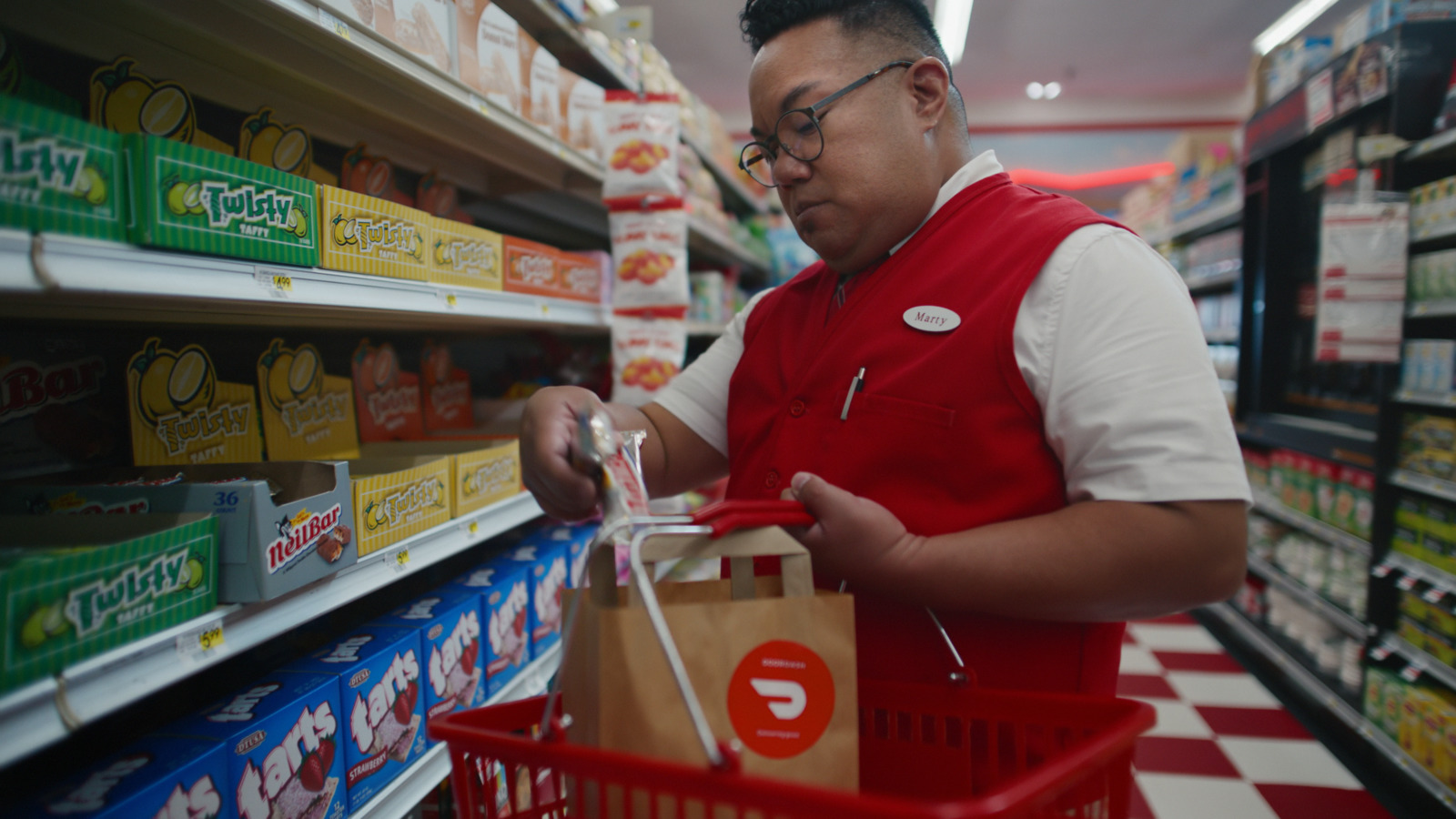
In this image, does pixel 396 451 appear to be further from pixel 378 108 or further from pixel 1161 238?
pixel 1161 238

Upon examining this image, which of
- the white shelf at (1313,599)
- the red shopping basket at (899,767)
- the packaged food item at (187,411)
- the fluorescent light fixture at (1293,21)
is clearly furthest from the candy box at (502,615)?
the fluorescent light fixture at (1293,21)

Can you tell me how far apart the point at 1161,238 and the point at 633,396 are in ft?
15.0

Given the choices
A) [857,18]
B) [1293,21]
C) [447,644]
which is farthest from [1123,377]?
[1293,21]

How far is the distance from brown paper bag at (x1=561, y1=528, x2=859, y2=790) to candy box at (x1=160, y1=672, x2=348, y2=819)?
63 centimetres

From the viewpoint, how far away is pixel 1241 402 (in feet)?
13.7

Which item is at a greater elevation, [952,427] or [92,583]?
[952,427]

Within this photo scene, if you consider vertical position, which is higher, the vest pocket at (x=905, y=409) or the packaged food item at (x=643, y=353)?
the packaged food item at (x=643, y=353)

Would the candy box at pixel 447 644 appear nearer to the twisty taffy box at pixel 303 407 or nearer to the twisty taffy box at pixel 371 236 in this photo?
the twisty taffy box at pixel 303 407

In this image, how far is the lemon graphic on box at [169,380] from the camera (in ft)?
4.07

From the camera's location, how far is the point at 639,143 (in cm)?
250

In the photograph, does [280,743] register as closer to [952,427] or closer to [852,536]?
[852,536]

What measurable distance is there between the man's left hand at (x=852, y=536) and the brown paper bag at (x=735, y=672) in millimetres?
63

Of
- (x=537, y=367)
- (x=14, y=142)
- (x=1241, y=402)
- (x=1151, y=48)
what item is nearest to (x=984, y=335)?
(x=14, y=142)

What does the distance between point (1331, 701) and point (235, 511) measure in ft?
12.4
